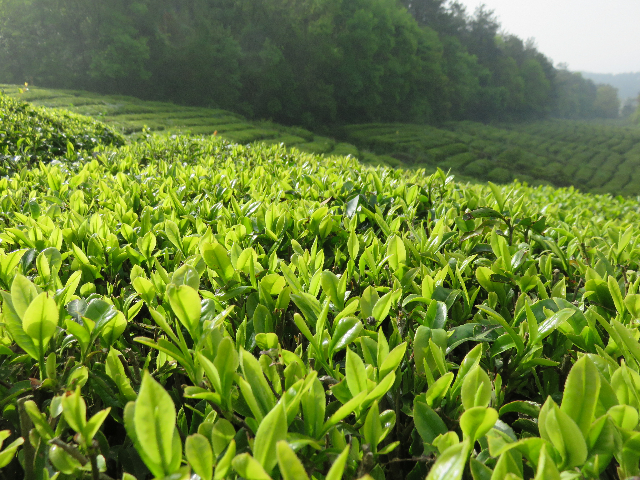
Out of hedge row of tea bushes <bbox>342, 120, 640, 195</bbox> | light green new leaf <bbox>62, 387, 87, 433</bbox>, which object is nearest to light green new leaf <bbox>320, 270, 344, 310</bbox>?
light green new leaf <bbox>62, 387, 87, 433</bbox>

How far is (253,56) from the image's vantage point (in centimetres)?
3003

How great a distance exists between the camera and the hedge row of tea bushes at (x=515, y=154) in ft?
78.2

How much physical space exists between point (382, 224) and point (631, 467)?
911mm

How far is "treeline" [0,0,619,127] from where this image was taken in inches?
1026

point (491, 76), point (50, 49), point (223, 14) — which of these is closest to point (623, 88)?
point (491, 76)

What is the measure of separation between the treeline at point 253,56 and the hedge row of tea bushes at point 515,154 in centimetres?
542

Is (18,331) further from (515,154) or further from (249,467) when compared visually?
(515,154)

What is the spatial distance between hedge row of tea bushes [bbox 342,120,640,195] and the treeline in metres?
5.42

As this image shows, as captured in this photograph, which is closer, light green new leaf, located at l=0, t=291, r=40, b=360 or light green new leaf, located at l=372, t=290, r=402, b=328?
light green new leaf, located at l=0, t=291, r=40, b=360

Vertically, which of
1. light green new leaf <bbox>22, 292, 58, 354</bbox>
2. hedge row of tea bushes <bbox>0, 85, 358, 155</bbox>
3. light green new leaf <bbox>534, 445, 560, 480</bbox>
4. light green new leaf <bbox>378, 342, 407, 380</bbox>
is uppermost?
hedge row of tea bushes <bbox>0, 85, 358, 155</bbox>

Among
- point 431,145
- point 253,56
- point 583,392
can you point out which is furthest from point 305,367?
point 253,56

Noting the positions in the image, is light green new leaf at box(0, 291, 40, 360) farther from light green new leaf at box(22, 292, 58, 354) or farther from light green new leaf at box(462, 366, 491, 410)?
light green new leaf at box(462, 366, 491, 410)

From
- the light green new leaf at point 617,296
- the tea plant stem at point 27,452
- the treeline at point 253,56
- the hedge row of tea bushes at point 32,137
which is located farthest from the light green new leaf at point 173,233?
the treeline at point 253,56

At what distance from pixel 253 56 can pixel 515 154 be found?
69.8 feet
